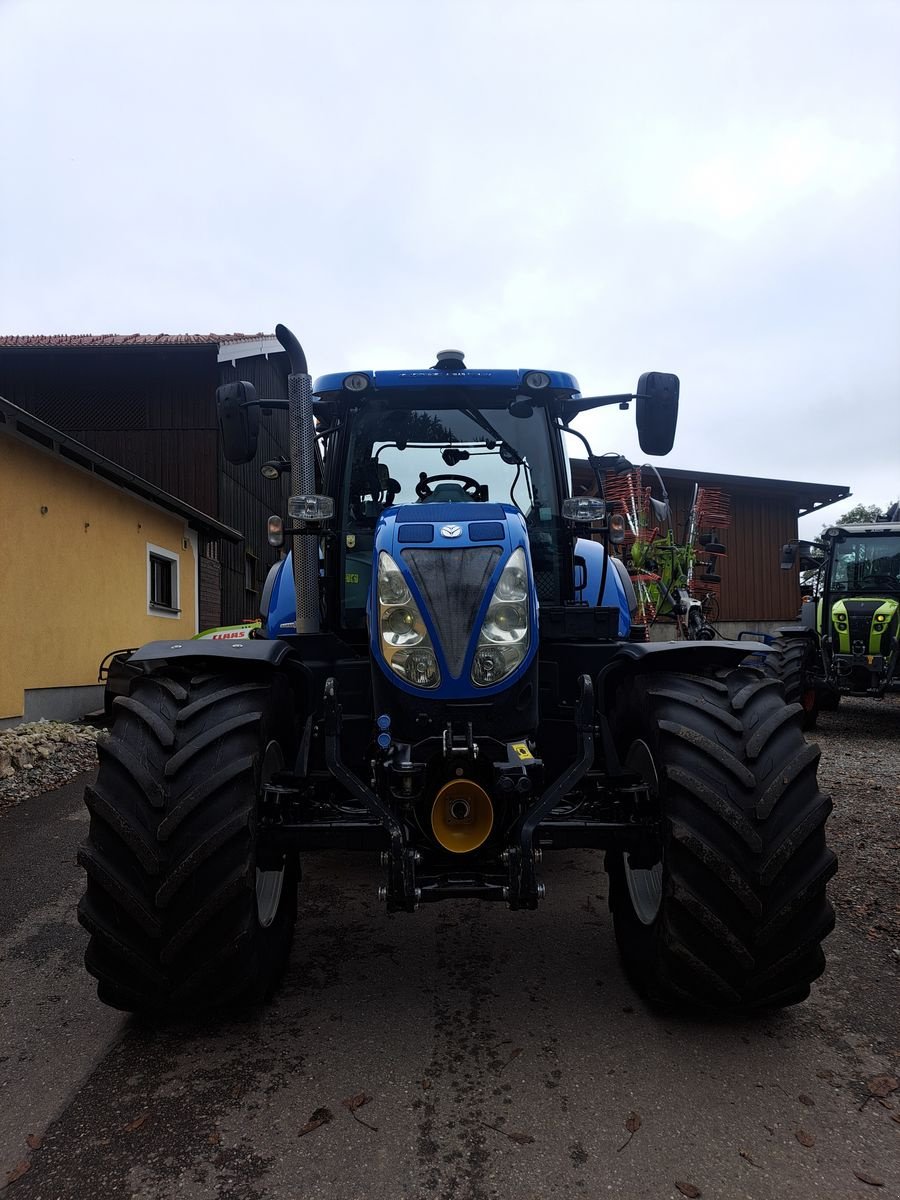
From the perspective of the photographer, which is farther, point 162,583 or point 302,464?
point 162,583

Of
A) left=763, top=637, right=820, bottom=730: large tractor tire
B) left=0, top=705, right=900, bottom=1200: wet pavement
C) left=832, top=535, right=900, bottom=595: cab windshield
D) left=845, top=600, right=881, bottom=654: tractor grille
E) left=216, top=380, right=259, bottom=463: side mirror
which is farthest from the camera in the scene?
left=832, top=535, right=900, bottom=595: cab windshield

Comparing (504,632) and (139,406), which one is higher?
(139,406)

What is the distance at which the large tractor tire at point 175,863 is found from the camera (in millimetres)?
2488

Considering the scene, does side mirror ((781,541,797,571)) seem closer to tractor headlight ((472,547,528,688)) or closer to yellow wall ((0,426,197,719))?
yellow wall ((0,426,197,719))

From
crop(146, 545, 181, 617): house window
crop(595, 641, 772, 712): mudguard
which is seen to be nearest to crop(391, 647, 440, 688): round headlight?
crop(595, 641, 772, 712): mudguard

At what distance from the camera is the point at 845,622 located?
34.2 feet

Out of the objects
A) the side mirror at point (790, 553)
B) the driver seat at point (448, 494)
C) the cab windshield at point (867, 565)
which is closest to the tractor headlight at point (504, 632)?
the driver seat at point (448, 494)

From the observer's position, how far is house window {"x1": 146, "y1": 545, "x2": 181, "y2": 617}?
42.8 ft

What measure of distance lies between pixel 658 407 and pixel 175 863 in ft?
8.37

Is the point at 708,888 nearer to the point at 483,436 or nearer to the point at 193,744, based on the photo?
the point at 193,744

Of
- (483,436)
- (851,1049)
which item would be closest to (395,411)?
(483,436)

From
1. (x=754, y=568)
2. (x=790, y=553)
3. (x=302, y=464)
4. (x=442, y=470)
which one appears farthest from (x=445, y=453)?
(x=754, y=568)

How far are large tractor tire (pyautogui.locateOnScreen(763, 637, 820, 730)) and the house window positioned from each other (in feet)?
28.8

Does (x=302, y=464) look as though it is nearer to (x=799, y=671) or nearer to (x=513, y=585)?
(x=513, y=585)
